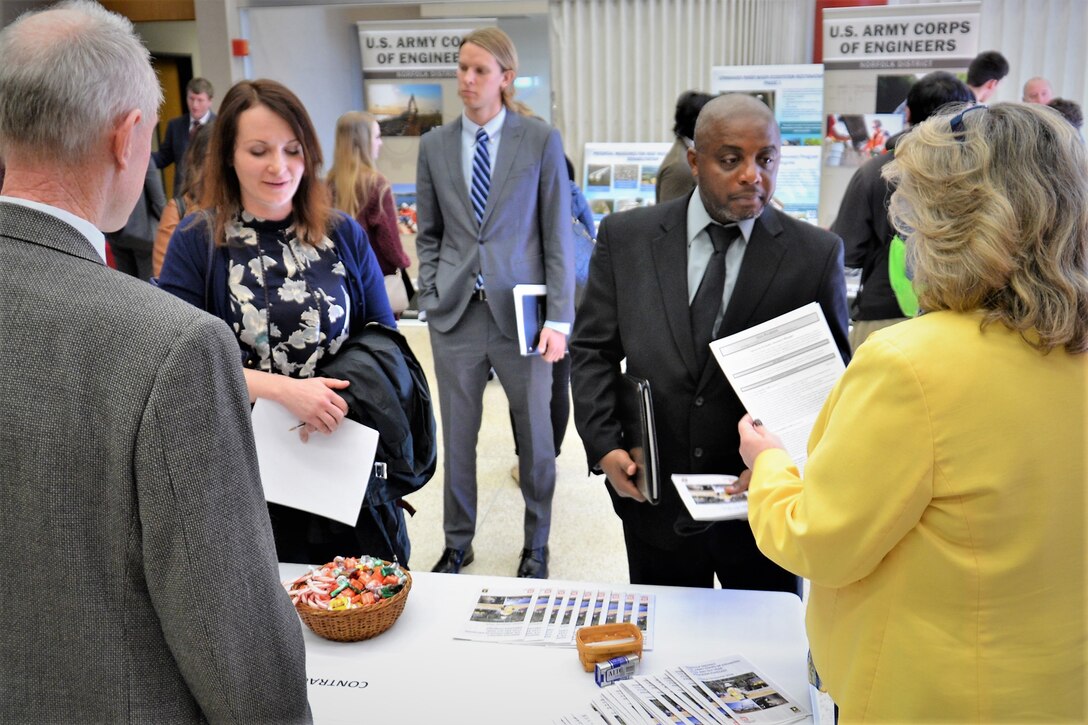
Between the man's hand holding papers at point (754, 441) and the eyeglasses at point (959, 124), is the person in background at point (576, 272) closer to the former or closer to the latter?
the man's hand holding papers at point (754, 441)

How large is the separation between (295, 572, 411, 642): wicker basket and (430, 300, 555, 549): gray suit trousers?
5.51 feet

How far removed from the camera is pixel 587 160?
7641 millimetres

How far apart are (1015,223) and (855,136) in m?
6.64

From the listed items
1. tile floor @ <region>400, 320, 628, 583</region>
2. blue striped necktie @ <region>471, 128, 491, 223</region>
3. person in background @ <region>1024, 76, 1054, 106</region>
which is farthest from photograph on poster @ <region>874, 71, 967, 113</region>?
blue striped necktie @ <region>471, 128, 491, 223</region>

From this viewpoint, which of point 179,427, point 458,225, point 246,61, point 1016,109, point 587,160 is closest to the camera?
point 179,427

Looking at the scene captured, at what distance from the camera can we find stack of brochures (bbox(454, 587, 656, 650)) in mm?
1816

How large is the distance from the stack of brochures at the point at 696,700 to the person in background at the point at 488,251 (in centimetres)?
181

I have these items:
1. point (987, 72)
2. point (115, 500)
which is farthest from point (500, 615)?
point (987, 72)

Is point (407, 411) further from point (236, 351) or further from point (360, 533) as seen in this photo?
point (236, 351)

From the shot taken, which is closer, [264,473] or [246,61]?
[264,473]

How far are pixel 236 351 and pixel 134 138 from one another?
0.97ft

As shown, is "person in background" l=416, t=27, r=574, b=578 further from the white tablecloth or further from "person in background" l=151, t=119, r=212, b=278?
the white tablecloth

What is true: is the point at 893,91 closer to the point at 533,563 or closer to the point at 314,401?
the point at 533,563

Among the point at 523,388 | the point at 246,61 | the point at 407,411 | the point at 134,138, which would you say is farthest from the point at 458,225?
the point at 246,61
